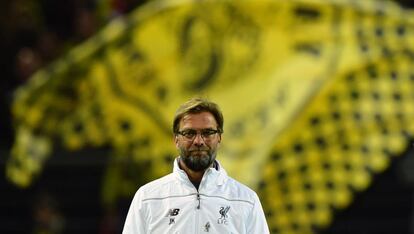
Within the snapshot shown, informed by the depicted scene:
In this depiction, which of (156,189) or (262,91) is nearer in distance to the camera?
(156,189)

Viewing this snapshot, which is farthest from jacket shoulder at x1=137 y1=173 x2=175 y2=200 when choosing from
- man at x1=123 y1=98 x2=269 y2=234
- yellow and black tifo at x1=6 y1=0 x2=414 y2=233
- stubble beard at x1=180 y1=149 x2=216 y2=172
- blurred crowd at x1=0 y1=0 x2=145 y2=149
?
blurred crowd at x1=0 y1=0 x2=145 y2=149

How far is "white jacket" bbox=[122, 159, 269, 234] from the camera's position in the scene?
384 cm

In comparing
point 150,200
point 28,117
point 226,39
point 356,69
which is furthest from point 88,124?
point 150,200

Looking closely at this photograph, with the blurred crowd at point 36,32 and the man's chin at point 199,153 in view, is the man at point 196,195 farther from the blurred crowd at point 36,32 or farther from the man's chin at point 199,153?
the blurred crowd at point 36,32

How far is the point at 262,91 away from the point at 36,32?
314 centimetres

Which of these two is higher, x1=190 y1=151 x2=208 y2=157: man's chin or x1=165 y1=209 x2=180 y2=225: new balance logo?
x1=190 y1=151 x2=208 y2=157: man's chin

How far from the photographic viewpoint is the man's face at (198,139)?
12.5ft

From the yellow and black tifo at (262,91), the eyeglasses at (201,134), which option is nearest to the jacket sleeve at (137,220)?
the eyeglasses at (201,134)

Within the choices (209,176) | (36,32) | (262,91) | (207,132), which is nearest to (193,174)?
(209,176)

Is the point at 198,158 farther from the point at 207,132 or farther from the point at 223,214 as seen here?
the point at 223,214

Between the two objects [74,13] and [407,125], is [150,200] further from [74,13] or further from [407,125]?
[74,13]

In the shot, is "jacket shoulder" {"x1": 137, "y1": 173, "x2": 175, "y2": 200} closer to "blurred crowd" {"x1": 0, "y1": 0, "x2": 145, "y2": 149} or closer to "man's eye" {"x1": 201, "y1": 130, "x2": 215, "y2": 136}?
"man's eye" {"x1": 201, "y1": 130, "x2": 215, "y2": 136}

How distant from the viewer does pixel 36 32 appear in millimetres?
10641

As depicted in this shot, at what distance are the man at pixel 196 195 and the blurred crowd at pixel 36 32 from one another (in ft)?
18.4
